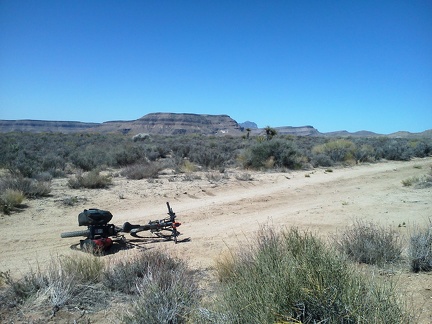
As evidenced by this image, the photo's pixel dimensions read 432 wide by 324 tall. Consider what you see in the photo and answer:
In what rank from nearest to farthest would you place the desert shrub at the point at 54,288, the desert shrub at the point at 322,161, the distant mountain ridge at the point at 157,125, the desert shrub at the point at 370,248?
1. the desert shrub at the point at 54,288
2. the desert shrub at the point at 370,248
3. the desert shrub at the point at 322,161
4. the distant mountain ridge at the point at 157,125

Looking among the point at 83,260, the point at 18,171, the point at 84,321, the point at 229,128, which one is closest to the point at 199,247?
the point at 83,260

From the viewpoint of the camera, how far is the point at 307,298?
2.65 meters

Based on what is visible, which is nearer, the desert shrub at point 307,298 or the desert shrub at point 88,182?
the desert shrub at point 307,298

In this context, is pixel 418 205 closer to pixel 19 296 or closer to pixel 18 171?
pixel 19 296

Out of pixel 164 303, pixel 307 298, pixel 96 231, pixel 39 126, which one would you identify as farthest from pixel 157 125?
pixel 307 298

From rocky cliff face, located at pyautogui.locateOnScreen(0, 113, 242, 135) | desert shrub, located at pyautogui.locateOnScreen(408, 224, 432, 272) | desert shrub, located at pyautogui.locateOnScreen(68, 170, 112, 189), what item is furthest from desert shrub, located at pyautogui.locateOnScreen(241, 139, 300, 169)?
rocky cliff face, located at pyautogui.locateOnScreen(0, 113, 242, 135)

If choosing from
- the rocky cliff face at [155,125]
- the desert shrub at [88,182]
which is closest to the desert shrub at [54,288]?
the desert shrub at [88,182]

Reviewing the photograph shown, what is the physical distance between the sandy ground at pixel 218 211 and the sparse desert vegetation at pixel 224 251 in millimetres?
45

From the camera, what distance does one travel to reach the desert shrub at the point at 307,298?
2.46 meters

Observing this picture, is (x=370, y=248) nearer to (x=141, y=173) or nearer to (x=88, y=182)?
(x=88, y=182)

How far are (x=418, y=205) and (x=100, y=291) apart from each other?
10.1 m

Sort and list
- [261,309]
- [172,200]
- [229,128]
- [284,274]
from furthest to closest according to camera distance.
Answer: [229,128] < [172,200] < [284,274] < [261,309]

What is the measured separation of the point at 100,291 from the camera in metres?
4.19

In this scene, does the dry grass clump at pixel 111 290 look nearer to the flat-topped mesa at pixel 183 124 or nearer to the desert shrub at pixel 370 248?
the desert shrub at pixel 370 248
